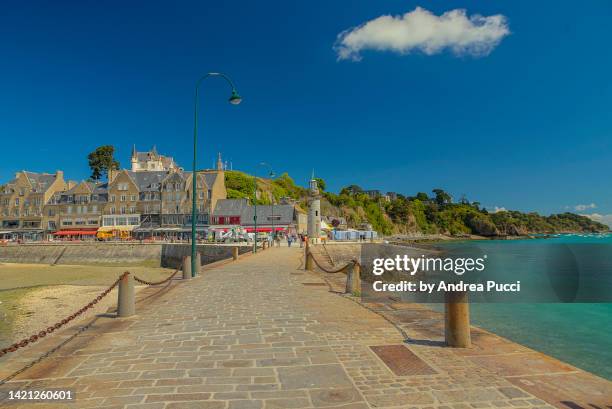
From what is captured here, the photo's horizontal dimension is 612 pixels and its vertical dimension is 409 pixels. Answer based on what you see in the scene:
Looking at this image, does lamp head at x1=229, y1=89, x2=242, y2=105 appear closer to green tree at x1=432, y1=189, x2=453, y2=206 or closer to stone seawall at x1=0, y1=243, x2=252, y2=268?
stone seawall at x1=0, y1=243, x2=252, y2=268

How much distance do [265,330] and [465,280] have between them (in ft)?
12.6

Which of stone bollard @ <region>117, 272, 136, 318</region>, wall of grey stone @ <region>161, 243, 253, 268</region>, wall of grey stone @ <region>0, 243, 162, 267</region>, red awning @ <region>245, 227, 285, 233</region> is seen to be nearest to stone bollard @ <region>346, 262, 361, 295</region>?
stone bollard @ <region>117, 272, 136, 318</region>

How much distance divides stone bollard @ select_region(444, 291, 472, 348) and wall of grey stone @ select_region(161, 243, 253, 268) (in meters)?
31.6

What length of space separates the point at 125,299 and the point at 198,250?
34221 mm

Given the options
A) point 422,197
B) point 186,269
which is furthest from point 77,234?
point 422,197

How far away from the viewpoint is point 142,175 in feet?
223

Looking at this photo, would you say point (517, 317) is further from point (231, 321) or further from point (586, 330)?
point (231, 321)

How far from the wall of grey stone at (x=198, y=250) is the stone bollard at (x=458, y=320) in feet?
104

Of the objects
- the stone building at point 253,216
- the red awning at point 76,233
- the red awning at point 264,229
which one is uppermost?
the stone building at point 253,216

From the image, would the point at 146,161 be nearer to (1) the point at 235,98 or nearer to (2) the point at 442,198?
(1) the point at 235,98

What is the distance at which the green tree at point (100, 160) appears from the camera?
256 ft

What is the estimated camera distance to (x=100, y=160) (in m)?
78.1

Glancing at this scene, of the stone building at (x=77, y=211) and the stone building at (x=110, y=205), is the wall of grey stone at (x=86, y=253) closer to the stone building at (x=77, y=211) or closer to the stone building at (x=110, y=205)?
the stone building at (x=110, y=205)

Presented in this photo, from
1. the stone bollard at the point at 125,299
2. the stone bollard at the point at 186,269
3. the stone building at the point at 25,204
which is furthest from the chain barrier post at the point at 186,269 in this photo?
the stone building at the point at 25,204
